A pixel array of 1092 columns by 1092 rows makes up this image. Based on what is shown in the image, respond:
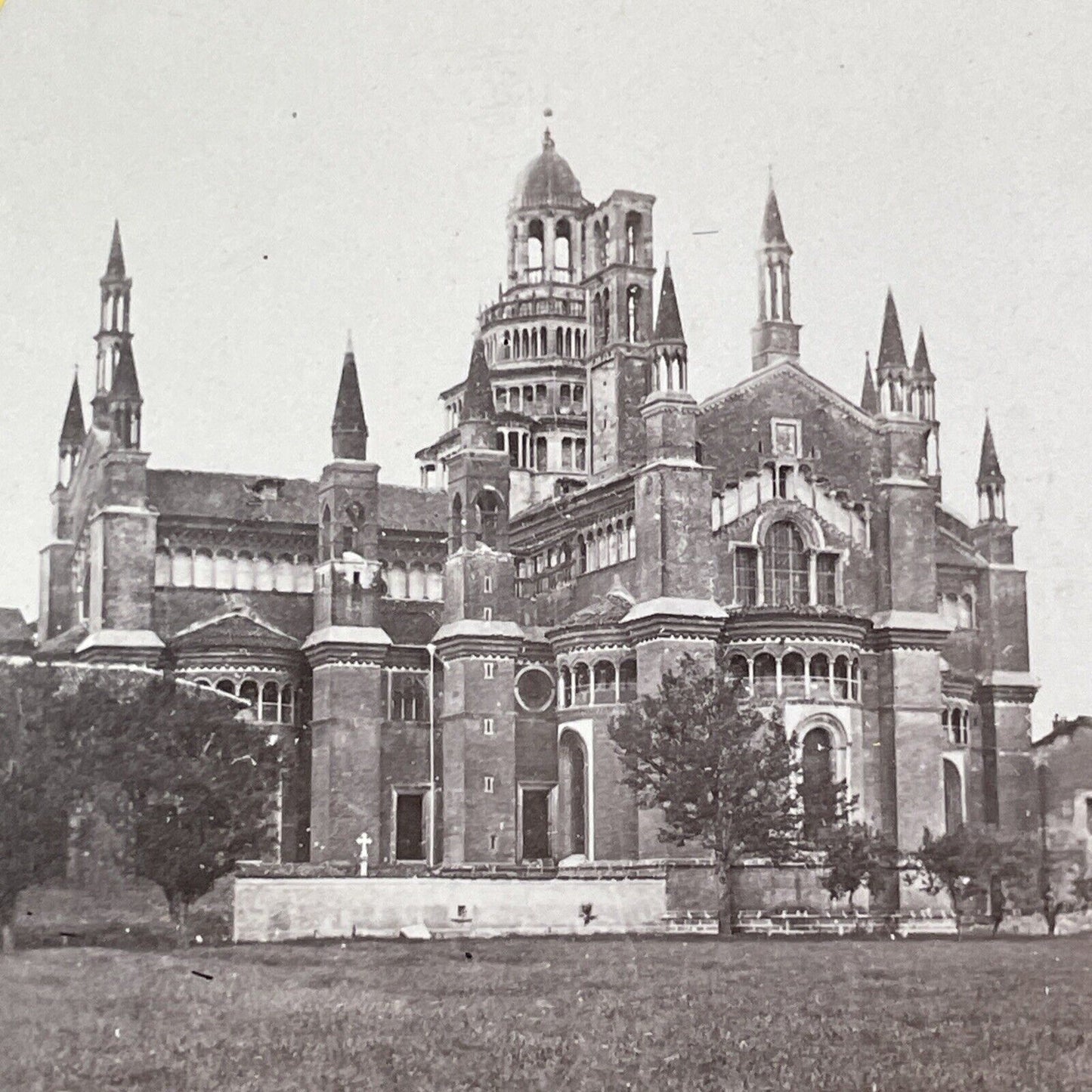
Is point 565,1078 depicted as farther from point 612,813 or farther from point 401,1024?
point 612,813

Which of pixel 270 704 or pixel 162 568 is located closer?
pixel 270 704

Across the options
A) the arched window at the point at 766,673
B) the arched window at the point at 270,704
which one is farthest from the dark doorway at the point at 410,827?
the arched window at the point at 766,673

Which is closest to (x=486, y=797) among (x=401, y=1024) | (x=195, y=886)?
(x=195, y=886)

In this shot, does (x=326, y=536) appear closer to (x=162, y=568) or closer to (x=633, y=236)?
(x=162, y=568)

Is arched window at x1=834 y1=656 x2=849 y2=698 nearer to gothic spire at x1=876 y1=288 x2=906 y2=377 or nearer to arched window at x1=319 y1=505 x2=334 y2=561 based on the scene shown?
gothic spire at x1=876 y1=288 x2=906 y2=377

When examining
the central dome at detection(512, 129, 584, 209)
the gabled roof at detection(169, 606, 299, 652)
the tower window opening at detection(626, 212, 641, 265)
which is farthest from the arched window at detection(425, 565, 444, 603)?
the central dome at detection(512, 129, 584, 209)

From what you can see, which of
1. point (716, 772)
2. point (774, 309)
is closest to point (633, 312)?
point (774, 309)
